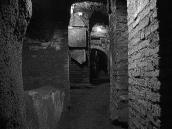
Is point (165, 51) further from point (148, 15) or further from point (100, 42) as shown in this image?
point (100, 42)

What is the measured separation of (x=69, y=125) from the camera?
550cm

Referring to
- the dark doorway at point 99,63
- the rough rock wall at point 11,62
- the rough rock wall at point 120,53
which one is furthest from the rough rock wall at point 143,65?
the dark doorway at point 99,63

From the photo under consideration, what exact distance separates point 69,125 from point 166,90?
14.1 feet

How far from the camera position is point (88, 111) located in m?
6.50

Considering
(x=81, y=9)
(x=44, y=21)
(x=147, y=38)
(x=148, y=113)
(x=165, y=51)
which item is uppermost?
(x=81, y=9)

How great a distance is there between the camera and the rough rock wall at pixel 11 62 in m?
1.48

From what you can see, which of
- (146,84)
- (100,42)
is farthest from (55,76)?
(100,42)

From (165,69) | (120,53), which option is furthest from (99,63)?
(165,69)

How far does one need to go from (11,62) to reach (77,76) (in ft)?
29.4

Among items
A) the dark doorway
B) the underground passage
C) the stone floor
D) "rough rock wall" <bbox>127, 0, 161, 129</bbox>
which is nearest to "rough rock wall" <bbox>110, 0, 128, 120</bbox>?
the underground passage

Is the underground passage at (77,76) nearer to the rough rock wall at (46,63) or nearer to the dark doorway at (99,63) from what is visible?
the rough rock wall at (46,63)

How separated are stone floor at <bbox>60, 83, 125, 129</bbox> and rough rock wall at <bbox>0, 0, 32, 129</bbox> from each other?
10.1ft

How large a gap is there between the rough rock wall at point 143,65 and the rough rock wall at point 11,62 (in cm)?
122

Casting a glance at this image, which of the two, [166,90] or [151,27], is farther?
[151,27]
